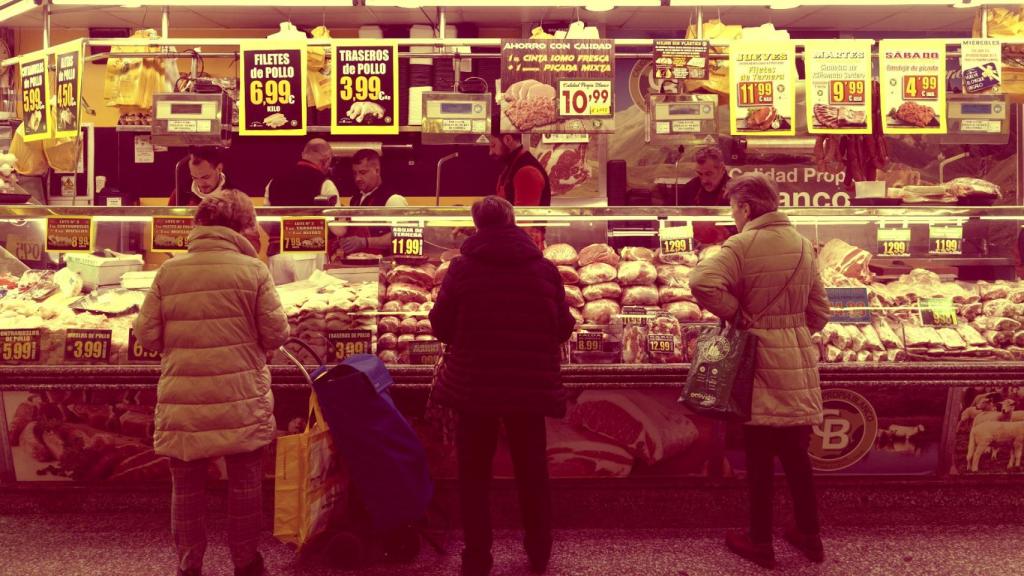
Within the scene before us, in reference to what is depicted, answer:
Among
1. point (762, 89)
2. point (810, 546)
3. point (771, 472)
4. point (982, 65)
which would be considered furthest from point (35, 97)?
point (982, 65)

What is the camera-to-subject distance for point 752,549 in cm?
381

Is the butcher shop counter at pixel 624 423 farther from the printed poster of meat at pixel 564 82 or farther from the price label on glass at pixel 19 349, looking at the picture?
the printed poster of meat at pixel 564 82

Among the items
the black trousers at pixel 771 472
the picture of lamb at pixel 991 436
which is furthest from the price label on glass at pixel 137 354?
the picture of lamb at pixel 991 436

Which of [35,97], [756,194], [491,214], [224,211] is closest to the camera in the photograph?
[224,211]

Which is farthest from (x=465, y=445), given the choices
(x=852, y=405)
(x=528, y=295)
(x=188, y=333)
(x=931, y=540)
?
(x=931, y=540)

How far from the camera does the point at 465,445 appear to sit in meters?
3.68

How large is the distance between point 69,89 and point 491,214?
2679 mm

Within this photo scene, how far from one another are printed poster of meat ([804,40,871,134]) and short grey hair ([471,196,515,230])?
199 cm

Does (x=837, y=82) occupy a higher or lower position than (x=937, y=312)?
higher

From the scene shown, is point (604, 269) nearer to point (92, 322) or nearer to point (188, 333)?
point (188, 333)

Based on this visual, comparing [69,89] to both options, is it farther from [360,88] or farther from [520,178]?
[520,178]

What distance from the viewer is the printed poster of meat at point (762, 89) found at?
4586mm

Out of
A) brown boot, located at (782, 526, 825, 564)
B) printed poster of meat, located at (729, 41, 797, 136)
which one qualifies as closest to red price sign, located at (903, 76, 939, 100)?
printed poster of meat, located at (729, 41, 797, 136)

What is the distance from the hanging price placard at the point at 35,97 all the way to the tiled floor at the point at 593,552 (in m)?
2.14
